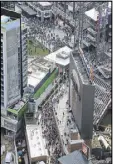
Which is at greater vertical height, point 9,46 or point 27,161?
point 9,46

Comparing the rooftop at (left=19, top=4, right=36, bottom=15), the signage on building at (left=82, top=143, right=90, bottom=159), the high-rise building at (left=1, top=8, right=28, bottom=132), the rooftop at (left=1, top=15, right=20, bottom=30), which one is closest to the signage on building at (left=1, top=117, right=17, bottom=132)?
the high-rise building at (left=1, top=8, right=28, bottom=132)

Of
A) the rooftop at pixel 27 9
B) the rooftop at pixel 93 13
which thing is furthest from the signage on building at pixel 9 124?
the rooftop at pixel 27 9

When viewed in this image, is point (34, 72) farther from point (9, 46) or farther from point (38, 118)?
point (9, 46)

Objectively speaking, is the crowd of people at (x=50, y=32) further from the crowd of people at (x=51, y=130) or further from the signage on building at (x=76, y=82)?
the signage on building at (x=76, y=82)

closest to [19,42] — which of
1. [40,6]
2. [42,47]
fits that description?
[42,47]

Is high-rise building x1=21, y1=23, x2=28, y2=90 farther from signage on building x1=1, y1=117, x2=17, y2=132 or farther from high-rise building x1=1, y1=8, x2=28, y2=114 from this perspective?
signage on building x1=1, y1=117, x2=17, y2=132

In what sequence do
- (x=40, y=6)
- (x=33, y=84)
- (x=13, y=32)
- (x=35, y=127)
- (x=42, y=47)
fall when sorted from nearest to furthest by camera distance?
(x=13, y=32), (x=35, y=127), (x=33, y=84), (x=42, y=47), (x=40, y=6)

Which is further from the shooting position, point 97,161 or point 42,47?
point 42,47
